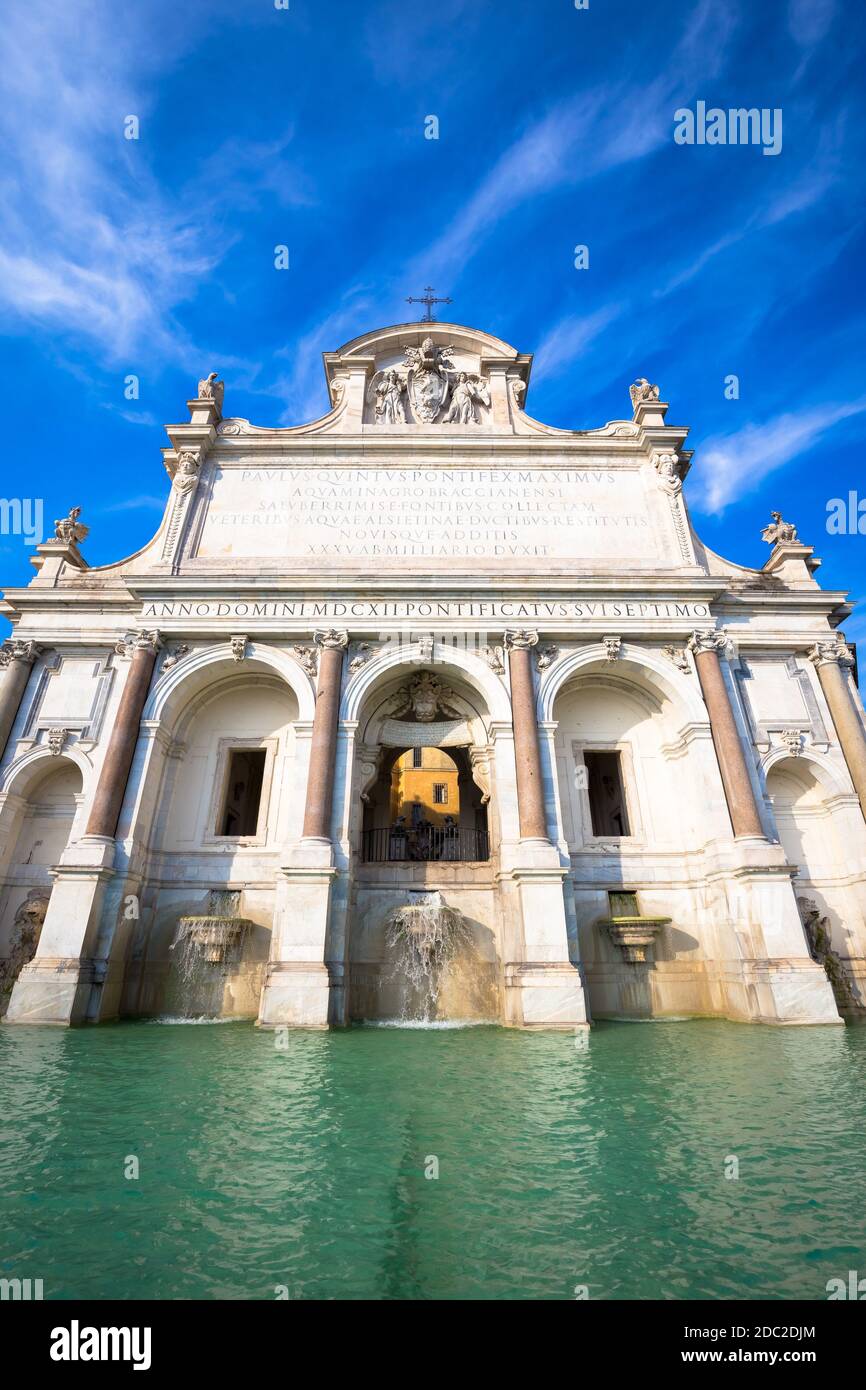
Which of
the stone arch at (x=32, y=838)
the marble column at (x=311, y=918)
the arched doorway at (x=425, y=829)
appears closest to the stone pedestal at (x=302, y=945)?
the marble column at (x=311, y=918)

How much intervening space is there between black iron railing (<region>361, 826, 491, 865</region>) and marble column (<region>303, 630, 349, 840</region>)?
17.1ft

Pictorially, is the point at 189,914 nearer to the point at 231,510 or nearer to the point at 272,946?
the point at 272,946

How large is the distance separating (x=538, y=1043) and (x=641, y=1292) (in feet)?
25.4

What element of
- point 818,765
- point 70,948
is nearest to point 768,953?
point 818,765

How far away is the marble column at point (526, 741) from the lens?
13633 millimetres

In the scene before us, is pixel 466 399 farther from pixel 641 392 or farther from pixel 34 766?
pixel 34 766

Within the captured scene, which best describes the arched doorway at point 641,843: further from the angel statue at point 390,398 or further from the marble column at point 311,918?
the angel statue at point 390,398

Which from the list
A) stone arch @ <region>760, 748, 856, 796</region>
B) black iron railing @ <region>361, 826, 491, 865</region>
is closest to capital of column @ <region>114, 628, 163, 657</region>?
black iron railing @ <region>361, 826, 491, 865</region>

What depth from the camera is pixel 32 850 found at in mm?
15383

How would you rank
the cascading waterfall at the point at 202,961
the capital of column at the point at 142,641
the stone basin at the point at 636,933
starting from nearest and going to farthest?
the cascading waterfall at the point at 202,961 → the stone basin at the point at 636,933 → the capital of column at the point at 142,641

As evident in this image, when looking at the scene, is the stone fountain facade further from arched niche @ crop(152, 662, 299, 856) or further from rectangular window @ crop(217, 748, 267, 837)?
rectangular window @ crop(217, 748, 267, 837)

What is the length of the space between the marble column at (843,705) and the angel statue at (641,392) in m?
8.67

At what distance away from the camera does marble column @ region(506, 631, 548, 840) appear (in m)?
13.6

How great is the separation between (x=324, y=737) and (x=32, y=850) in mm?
7709
